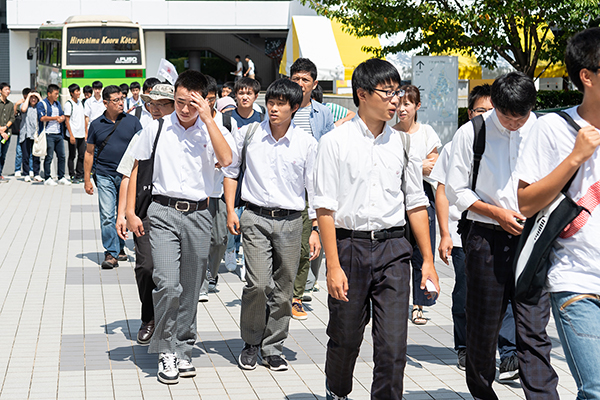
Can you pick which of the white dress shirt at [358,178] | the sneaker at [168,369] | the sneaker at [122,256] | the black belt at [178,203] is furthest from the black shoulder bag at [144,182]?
the sneaker at [122,256]

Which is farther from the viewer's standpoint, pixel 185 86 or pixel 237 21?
pixel 237 21

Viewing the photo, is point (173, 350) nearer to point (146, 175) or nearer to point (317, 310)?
point (146, 175)

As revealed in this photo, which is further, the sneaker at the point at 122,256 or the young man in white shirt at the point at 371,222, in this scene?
the sneaker at the point at 122,256

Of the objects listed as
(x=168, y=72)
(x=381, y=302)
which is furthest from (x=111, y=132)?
(x=381, y=302)

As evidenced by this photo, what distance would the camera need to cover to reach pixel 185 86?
498 centimetres

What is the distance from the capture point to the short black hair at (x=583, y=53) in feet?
9.62

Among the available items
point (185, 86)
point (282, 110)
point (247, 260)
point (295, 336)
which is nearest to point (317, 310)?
point (295, 336)

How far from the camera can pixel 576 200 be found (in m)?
3.04

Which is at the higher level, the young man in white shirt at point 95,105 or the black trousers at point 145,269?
the young man in white shirt at point 95,105

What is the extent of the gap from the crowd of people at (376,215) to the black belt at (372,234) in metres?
0.01

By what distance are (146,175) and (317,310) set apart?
2365 millimetres

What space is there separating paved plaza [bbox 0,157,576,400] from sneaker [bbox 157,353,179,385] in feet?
0.19

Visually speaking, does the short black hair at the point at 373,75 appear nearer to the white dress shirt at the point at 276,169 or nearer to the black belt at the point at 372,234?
the black belt at the point at 372,234

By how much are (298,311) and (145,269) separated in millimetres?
1553
